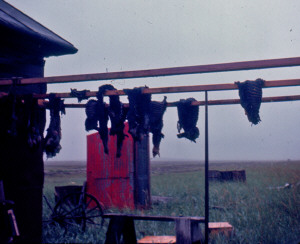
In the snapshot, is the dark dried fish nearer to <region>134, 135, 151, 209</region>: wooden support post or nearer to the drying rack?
the drying rack

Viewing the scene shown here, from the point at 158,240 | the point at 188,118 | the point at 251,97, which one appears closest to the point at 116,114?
the point at 188,118

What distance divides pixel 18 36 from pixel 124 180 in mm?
7613

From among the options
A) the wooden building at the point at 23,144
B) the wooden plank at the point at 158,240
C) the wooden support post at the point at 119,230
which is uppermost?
the wooden building at the point at 23,144

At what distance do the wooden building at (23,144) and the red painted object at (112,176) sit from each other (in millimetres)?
6167

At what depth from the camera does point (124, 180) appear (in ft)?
38.3

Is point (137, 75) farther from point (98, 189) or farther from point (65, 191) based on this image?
point (98, 189)

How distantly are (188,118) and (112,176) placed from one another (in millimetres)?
8389

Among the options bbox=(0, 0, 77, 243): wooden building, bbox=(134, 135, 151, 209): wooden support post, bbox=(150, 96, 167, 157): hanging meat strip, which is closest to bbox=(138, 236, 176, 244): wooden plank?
bbox=(0, 0, 77, 243): wooden building

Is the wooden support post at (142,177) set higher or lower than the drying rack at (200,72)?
lower

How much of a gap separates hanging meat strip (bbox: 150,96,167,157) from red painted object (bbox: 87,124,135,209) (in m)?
7.42

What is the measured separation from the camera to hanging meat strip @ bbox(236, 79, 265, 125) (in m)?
3.35

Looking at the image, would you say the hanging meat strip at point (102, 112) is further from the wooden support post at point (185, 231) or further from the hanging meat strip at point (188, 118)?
the wooden support post at point (185, 231)

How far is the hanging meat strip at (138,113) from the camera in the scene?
3.74 metres

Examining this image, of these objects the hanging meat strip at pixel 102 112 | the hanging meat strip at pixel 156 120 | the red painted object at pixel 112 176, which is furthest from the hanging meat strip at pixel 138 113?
the red painted object at pixel 112 176
